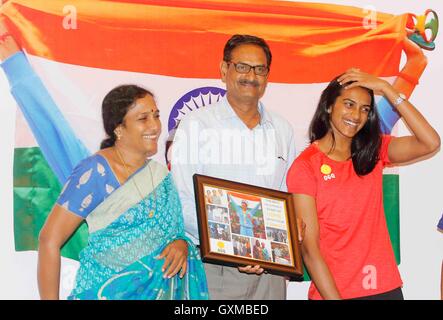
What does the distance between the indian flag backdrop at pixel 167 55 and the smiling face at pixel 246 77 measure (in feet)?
0.76

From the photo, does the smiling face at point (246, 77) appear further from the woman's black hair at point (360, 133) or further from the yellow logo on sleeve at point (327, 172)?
the yellow logo on sleeve at point (327, 172)

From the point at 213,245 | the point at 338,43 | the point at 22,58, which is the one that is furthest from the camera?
the point at 338,43

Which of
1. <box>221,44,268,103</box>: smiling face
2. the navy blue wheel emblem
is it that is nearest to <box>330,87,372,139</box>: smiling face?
<box>221,44,268,103</box>: smiling face

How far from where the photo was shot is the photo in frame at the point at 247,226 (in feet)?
8.23

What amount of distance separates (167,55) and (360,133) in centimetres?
89

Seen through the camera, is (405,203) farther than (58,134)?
Yes

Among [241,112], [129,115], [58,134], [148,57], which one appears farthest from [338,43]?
[58,134]

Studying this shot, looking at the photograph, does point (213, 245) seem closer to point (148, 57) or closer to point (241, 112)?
point (241, 112)

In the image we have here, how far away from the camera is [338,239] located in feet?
8.59

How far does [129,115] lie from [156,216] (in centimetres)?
41

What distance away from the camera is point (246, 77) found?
2666 mm

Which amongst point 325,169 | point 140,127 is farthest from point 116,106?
point 325,169

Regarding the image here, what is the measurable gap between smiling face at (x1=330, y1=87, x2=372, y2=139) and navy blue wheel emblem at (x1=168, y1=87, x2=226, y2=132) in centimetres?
53

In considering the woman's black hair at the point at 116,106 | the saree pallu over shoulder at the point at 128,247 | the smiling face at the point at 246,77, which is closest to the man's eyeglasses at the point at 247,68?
the smiling face at the point at 246,77
